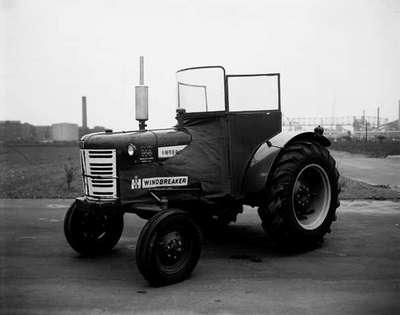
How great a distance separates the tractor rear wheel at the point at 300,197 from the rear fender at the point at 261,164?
122 mm

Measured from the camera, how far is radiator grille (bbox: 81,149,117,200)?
551 cm

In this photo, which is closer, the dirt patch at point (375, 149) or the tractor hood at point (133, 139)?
the tractor hood at point (133, 139)

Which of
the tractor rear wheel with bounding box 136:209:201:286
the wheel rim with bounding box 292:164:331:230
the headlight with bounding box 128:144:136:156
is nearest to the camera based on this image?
the tractor rear wheel with bounding box 136:209:201:286

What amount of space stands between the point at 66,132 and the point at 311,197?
39682mm

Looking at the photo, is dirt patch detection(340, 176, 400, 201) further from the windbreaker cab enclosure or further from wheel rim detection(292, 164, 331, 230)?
the windbreaker cab enclosure

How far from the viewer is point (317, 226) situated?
6551mm

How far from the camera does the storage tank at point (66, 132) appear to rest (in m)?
43.3

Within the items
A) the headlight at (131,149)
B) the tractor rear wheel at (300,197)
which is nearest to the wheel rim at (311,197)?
the tractor rear wheel at (300,197)

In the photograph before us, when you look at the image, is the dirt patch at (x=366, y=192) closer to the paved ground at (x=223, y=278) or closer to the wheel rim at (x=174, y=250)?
the paved ground at (x=223, y=278)

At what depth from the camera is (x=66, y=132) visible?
4391 centimetres

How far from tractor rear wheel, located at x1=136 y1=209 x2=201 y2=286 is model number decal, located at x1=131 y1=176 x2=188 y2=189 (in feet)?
1.94

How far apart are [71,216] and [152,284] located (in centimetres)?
179

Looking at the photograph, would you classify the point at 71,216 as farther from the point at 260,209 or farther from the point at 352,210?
the point at 352,210

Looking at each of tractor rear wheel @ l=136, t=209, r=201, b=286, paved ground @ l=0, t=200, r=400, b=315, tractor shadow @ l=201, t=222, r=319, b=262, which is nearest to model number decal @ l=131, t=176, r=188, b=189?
tractor rear wheel @ l=136, t=209, r=201, b=286
